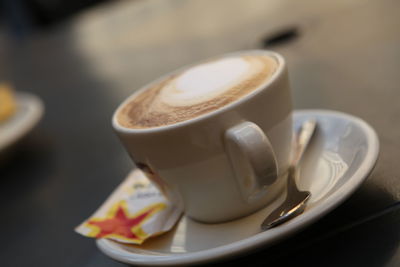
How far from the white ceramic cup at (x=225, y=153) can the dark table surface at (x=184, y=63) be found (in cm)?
6

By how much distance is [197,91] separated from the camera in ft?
1.58

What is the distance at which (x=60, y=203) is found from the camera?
2.27ft

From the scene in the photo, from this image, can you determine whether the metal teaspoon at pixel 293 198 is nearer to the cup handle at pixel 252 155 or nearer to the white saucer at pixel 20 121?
the cup handle at pixel 252 155

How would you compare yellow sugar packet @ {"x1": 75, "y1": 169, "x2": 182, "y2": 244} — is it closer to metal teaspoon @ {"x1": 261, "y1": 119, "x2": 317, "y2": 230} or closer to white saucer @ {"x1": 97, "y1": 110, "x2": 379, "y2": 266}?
white saucer @ {"x1": 97, "y1": 110, "x2": 379, "y2": 266}

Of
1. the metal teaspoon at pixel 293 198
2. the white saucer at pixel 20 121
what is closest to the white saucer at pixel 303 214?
the metal teaspoon at pixel 293 198

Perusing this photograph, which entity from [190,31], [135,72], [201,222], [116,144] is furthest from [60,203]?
[190,31]

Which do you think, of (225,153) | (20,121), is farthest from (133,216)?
(20,121)

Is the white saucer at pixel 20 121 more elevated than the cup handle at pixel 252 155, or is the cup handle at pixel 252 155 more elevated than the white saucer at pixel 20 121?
the cup handle at pixel 252 155

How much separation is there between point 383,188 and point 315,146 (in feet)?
0.35

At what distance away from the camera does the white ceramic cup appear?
1.35 ft

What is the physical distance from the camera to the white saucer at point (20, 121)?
0.88 metres

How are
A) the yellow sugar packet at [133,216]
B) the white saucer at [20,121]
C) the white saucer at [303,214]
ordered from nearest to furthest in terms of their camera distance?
the white saucer at [303,214] → the yellow sugar packet at [133,216] → the white saucer at [20,121]

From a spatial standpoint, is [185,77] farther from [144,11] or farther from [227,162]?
[144,11]

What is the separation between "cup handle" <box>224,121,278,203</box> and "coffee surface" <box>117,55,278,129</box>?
4 centimetres
